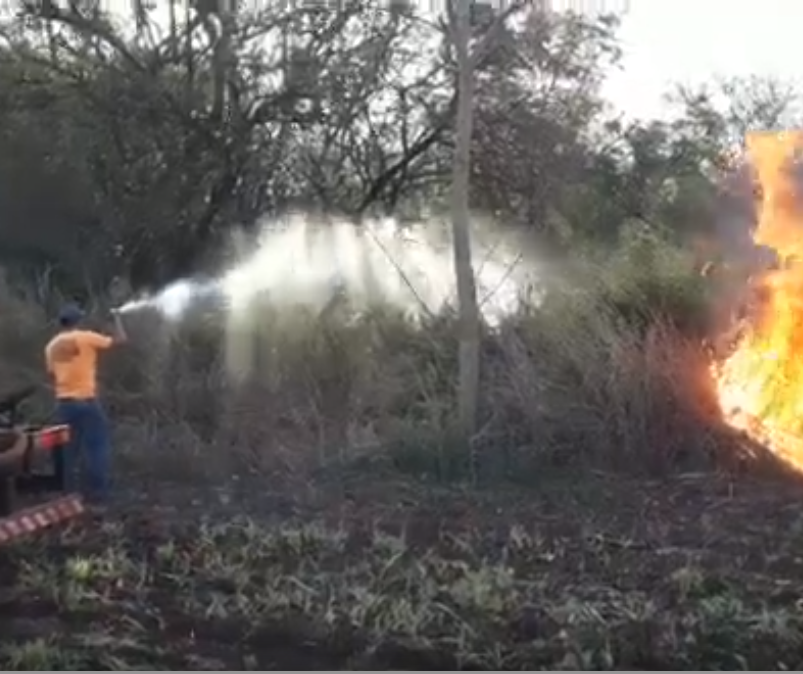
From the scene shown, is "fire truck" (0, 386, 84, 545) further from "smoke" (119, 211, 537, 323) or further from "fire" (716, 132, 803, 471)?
"smoke" (119, 211, 537, 323)

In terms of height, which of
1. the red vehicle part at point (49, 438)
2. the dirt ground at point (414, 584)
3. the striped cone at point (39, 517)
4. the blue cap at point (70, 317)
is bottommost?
the dirt ground at point (414, 584)

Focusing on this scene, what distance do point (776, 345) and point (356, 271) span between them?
606 centimetres

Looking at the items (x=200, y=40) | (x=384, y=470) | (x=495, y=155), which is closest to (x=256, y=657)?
(x=384, y=470)

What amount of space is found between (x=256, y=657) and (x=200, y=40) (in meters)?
14.6

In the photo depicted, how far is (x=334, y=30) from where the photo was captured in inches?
798

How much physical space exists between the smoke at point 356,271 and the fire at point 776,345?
2.73m

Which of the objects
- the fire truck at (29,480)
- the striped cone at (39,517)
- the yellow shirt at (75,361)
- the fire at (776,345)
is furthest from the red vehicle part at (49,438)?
the fire at (776,345)

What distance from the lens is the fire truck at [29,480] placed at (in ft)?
34.0

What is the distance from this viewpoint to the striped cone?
33.3 ft

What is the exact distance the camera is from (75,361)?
12.5 meters

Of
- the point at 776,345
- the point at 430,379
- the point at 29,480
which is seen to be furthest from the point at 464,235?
the point at 29,480

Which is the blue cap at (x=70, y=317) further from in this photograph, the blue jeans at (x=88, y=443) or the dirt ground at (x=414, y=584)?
the dirt ground at (x=414, y=584)

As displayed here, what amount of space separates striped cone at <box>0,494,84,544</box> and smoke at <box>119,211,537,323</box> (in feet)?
21.3

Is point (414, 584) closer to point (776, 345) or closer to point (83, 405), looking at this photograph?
point (83, 405)
